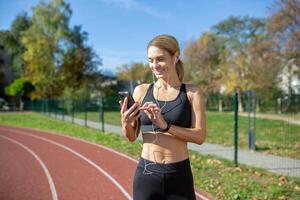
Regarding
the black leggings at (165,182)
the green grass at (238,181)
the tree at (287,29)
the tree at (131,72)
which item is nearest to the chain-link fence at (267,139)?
the green grass at (238,181)

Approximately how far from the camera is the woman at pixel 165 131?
Result: 214 cm

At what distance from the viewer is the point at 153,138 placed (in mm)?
Result: 2217

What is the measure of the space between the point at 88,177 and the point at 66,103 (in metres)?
19.2

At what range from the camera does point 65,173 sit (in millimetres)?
8055

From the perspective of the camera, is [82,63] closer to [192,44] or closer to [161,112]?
[192,44]

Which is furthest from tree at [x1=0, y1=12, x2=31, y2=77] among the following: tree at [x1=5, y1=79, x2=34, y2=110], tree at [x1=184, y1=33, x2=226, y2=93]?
tree at [x1=184, y1=33, x2=226, y2=93]

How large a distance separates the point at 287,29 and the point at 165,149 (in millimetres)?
30178

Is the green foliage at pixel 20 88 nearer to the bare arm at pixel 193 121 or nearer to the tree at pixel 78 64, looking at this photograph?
the tree at pixel 78 64

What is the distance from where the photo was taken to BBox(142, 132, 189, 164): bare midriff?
2180 mm

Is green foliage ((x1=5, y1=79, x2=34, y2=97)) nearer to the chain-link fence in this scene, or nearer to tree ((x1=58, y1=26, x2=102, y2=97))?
tree ((x1=58, y1=26, x2=102, y2=97))

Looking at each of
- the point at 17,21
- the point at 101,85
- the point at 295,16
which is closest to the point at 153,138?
the point at 295,16

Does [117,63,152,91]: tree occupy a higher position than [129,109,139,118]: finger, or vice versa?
[117,63,152,91]: tree

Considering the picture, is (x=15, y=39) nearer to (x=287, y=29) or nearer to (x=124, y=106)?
(x=287, y=29)

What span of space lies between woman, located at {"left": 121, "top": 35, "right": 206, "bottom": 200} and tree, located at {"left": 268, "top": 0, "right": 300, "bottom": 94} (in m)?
27.5
